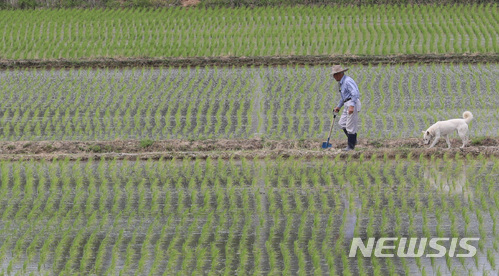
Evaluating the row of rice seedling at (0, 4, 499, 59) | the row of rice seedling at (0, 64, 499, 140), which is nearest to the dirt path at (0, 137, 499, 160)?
the row of rice seedling at (0, 64, 499, 140)

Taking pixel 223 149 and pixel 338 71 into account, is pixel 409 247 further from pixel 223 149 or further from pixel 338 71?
pixel 223 149

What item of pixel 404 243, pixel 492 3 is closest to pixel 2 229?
pixel 404 243

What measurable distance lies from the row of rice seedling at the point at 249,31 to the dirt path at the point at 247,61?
291mm

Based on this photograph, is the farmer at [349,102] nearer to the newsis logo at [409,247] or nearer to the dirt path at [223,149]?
the dirt path at [223,149]

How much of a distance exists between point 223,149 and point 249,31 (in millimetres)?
6049

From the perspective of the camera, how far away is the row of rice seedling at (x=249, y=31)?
12883 mm

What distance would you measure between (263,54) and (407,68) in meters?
2.36

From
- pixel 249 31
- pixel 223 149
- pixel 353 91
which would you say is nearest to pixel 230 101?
pixel 223 149

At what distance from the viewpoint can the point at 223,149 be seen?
8.38 metres

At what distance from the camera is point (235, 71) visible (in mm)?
11961

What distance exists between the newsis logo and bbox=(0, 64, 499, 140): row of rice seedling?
3.06 m

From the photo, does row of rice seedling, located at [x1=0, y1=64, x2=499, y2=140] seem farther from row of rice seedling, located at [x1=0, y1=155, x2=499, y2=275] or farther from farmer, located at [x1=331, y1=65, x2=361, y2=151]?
row of rice seedling, located at [x1=0, y1=155, x2=499, y2=275]

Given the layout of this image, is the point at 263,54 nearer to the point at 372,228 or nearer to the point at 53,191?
the point at 53,191

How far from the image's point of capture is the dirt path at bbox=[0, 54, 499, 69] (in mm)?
12062
